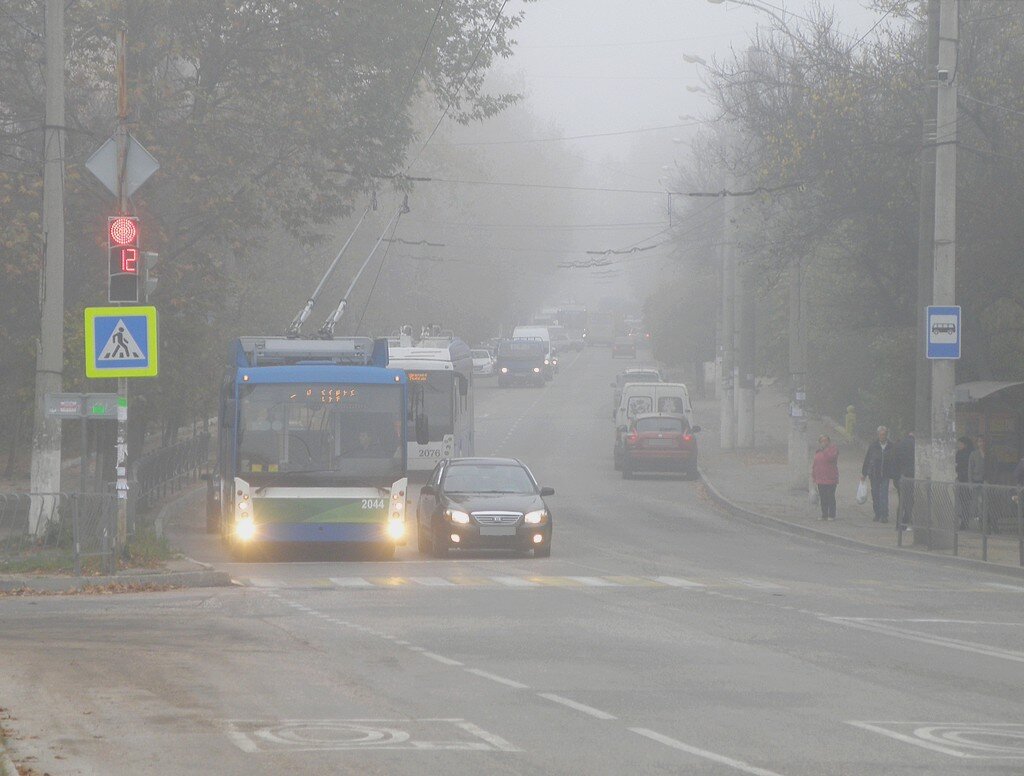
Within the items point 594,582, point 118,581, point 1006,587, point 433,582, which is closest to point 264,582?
point 118,581

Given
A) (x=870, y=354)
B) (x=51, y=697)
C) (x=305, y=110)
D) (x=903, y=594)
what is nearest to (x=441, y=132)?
(x=870, y=354)

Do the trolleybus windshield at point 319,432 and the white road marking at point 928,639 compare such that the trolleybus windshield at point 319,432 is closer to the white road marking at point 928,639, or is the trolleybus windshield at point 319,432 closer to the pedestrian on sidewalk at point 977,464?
the white road marking at point 928,639

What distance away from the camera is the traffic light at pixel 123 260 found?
18391mm

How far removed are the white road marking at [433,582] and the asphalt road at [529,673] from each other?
5cm

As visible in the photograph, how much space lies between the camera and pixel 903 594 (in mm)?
17750

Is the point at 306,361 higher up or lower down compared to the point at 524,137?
lower down

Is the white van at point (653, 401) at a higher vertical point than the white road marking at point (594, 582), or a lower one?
higher

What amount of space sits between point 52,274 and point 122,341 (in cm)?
240

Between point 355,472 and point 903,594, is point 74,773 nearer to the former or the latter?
point 903,594

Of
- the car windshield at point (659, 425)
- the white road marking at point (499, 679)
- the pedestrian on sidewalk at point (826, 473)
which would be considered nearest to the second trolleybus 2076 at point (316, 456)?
the pedestrian on sidewalk at point (826, 473)

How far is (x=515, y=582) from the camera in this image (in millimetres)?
18594

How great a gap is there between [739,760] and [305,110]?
72.0 feet

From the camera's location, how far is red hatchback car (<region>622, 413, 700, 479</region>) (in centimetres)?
4188

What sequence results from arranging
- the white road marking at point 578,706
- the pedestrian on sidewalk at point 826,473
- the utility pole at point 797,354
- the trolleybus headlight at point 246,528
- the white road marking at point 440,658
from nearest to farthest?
the white road marking at point 578,706, the white road marking at point 440,658, the trolleybus headlight at point 246,528, the pedestrian on sidewalk at point 826,473, the utility pole at point 797,354
